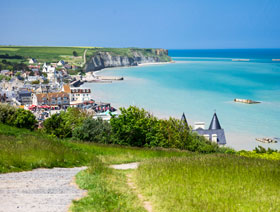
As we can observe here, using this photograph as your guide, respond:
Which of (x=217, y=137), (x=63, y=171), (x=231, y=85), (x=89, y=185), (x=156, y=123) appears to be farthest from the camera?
(x=231, y=85)

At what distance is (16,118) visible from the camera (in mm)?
26219

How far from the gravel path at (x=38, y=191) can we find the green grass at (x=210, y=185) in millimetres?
1873

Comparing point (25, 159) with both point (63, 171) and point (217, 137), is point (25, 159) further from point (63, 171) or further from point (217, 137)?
point (217, 137)

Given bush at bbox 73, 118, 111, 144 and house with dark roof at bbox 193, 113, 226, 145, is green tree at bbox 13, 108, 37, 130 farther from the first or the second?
house with dark roof at bbox 193, 113, 226, 145

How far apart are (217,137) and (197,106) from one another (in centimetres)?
3483

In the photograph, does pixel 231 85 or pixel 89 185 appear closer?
pixel 89 185

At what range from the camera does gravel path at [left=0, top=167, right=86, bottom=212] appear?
7188 mm

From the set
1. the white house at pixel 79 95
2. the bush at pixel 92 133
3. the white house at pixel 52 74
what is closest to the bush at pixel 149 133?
the bush at pixel 92 133

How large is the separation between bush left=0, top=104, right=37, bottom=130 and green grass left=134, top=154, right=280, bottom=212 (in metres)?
16.6

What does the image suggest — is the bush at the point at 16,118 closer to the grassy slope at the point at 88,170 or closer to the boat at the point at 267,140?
the grassy slope at the point at 88,170

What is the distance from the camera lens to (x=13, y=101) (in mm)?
→ 95125

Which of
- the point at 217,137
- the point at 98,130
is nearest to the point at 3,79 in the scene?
the point at 217,137

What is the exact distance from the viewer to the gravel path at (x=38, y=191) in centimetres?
719

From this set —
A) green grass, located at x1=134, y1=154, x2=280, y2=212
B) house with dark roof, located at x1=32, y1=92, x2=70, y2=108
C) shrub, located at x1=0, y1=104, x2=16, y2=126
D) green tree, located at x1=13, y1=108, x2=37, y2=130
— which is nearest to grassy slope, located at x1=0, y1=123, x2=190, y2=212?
green grass, located at x1=134, y1=154, x2=280, y2=212
